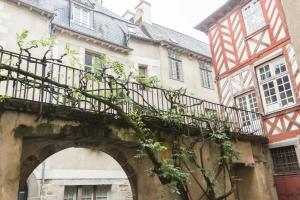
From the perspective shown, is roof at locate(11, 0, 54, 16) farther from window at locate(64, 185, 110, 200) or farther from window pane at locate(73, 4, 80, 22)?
window at locate(64, 185, 110, 200)

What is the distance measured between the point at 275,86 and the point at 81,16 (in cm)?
856

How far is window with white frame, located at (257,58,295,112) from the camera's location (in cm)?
889

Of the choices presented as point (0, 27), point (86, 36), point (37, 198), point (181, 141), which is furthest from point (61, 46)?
point (181, 141)

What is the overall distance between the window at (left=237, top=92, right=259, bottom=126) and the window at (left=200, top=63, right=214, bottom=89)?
5.68 meters

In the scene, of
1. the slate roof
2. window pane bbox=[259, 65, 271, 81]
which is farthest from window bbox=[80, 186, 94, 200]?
window pane bbox=[259, 65, 271, 81]

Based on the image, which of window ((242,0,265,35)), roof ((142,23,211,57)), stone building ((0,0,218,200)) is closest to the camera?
stone building ((0,0,218,200))

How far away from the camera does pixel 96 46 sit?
40.7 feet

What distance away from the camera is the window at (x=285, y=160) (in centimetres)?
849

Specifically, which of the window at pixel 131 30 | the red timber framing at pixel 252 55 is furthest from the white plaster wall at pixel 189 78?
the red timber framing at pixel 252 55

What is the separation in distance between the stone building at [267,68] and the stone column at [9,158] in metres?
6.62

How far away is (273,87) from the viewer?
9.27m

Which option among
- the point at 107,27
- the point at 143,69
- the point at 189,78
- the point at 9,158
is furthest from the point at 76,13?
the point at 9,158

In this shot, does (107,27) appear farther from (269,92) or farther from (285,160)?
(285,160)

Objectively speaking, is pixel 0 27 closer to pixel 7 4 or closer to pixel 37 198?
pixel 7 4
